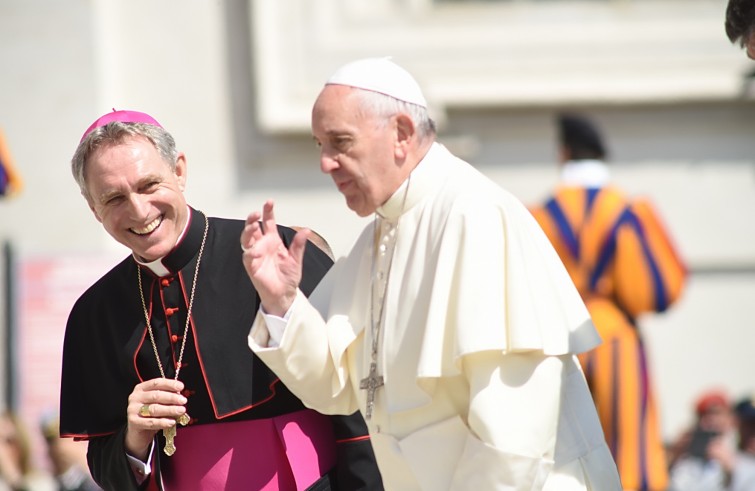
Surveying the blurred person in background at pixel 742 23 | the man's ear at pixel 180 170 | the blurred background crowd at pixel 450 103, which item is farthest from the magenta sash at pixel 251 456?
the blurred background crowd at pixel 450 103

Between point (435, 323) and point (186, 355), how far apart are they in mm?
933

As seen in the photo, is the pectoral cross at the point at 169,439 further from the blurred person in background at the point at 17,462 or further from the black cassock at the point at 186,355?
the blurred person in background at the point at 17,462

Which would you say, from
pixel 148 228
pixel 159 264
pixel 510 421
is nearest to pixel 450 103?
pixel 159 264

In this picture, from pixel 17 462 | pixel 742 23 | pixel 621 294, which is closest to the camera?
pixel 742 23

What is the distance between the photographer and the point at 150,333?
4.10 meters

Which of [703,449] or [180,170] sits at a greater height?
[180,170]

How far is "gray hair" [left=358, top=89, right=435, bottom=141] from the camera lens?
3.50 m

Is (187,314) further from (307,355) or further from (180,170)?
(307,355)

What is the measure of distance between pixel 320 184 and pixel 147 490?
6.33 meters

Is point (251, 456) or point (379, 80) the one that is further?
point (251, 456)

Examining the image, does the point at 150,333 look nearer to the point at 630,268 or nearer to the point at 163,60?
the point at 630,268

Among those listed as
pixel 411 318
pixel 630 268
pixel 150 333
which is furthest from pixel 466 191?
pixel 630 268

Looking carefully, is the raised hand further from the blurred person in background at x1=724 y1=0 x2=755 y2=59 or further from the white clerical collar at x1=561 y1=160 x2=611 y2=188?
the white clerical collar at x1=561 y1=160 x2=611 y2=188

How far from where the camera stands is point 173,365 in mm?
4062
